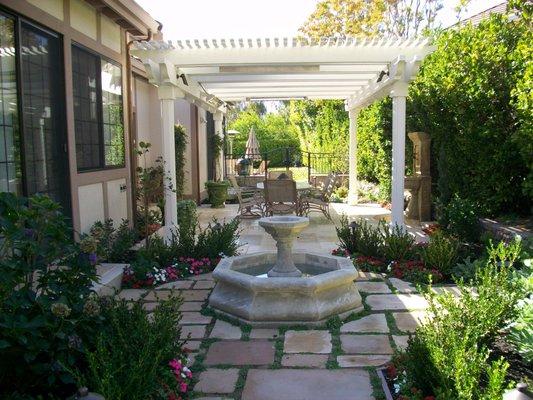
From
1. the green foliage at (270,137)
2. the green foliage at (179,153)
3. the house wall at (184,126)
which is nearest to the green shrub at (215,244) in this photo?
the green foliage at (179,153)

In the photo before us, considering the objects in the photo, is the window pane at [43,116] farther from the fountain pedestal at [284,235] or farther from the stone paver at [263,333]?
the stone paver at [263,333]

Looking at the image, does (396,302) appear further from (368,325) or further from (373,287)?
(368,325)

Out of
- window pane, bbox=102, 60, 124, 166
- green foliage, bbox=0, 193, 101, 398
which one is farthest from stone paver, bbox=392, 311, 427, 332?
window pane, bbox=102, 60, 124, 166

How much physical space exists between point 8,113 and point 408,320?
391 cm

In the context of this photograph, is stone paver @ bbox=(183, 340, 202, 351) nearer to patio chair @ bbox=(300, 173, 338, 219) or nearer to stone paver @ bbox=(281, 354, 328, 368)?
stone paver @ bbox=(281, 354, 328, 368)

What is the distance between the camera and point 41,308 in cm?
259

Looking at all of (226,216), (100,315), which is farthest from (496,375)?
(226,216)

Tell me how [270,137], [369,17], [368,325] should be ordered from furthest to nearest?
[270,137] → [369,17] → [368,325]

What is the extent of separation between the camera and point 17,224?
8.83 feet

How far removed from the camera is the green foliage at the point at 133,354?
8.05 feet

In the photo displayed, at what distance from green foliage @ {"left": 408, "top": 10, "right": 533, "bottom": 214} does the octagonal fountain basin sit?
3097 millimetres

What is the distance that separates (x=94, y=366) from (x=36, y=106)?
11.1 ft

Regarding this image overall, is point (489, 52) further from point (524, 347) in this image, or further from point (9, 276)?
point (9, 276)

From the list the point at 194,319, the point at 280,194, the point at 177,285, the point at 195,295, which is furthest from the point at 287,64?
the point at 194,319
